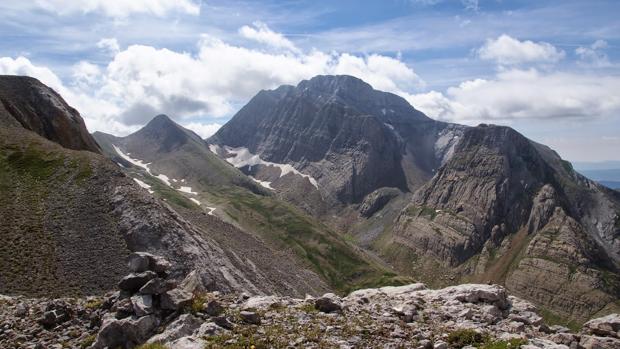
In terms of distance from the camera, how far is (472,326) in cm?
2986

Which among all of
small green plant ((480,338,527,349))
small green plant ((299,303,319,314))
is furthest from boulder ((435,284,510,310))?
small green plant ((299,303,319,314))

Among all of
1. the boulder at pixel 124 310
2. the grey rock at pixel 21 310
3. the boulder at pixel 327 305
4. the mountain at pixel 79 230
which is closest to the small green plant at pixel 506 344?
the boulder at pixel 327 305

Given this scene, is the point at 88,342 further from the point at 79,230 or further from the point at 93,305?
the point at 79,230

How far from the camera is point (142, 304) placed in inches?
1069

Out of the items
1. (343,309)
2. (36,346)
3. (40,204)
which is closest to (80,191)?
(40,204)

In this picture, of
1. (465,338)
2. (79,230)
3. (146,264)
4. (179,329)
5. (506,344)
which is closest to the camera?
(506,344)

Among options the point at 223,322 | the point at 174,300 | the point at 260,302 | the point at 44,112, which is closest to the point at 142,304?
the point at 174,300

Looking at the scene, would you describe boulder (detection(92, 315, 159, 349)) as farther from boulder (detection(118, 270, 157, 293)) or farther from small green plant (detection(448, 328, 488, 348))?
small green plant (detection(448, 328, 488, 348))

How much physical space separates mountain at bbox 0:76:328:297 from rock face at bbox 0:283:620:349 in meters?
19.9

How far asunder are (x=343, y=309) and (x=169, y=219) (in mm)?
49696

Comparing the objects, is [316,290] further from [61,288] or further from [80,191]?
[61,288]

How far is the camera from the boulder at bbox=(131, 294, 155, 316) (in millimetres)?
26781

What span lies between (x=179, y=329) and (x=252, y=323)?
4.09 meters

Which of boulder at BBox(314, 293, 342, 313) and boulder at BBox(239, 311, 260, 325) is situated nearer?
boulder at BBox(239, 311, 260, 325)
